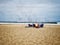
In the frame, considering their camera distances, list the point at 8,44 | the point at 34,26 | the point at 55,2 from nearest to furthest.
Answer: the point at 8,44 < the point at 34,26 < the point at 55,2

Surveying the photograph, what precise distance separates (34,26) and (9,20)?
3.06 ft

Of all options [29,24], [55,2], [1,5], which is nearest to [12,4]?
[1,5]

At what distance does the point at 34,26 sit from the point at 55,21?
814mm

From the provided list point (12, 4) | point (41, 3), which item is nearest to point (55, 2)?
point (41, 3)

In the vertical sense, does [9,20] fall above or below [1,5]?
below

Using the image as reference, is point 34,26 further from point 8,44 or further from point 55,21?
point 8,44

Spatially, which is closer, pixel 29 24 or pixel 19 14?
pixel 29 24

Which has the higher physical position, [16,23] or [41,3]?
[41,3]

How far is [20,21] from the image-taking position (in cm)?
395

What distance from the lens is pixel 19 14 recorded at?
395cm

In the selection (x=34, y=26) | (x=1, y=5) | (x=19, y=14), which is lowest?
(x=34, y=26)

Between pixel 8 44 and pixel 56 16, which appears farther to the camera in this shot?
pixel 56 16

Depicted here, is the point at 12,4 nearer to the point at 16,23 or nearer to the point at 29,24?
the point at 16,23

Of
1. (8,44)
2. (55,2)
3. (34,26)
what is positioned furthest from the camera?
(55,2)
